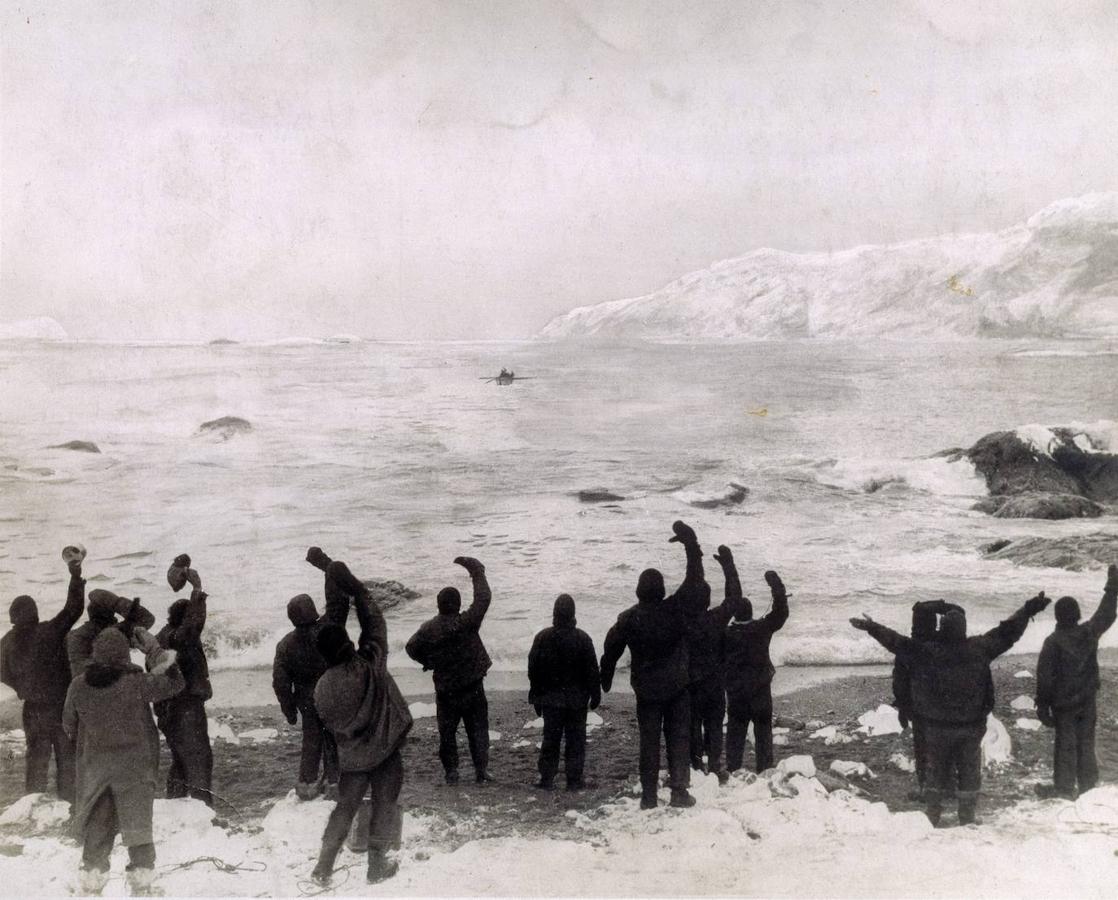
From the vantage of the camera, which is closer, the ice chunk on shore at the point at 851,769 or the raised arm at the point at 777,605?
the raised arm at the point at 777,605

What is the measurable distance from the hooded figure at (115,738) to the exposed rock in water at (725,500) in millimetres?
3017

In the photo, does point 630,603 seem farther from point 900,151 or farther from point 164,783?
point 900,151

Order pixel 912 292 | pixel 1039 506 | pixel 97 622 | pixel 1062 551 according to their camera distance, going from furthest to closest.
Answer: pixel 912 292 < pixel 1039 506 < pixel 1062 551 < pixel 97 622

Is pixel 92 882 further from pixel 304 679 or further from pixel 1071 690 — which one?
pixel 1071 690

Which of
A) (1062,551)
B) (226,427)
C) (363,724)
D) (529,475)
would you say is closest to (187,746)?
(363,724)

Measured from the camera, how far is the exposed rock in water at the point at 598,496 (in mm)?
5617

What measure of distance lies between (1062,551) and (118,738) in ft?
16.7

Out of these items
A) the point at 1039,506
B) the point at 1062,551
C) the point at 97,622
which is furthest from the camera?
the point at 1039,506

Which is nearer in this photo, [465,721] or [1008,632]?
[1008,632]

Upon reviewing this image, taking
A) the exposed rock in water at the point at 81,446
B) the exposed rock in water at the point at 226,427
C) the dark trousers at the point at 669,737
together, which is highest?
the exposed rock in water at the point at 226,427

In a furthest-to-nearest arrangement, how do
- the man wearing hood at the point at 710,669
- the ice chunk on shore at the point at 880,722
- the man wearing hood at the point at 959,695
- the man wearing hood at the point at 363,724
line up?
the ice chunk on shore at the point at 880,722 < the man wearing hood at the point at 710,669 < the man wearing hood at the point at 959,695 < the man wearing hood at the point at 363,724

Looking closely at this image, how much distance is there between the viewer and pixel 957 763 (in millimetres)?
4344

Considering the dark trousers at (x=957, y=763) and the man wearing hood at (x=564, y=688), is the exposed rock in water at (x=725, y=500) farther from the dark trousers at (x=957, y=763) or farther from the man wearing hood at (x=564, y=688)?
the dark trousers at (x=957, y=763)

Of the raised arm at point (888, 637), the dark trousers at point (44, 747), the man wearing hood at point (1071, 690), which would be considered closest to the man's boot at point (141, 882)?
the dark trousers at point (44, 747)
